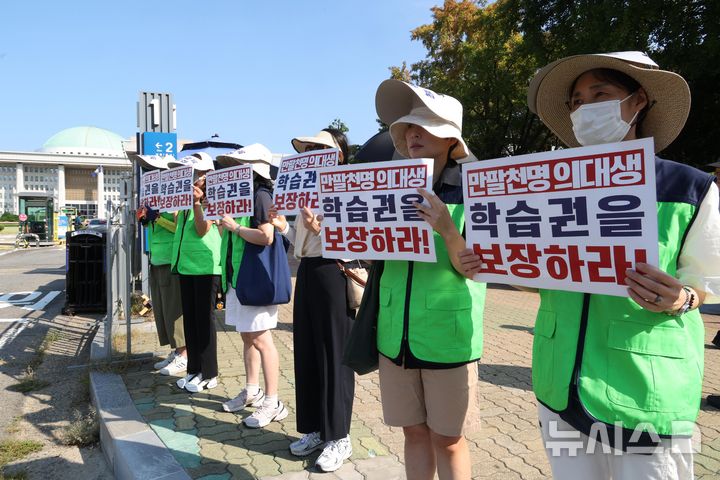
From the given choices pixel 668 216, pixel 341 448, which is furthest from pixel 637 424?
pixel 341 448

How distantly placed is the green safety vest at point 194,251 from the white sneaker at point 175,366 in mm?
1083

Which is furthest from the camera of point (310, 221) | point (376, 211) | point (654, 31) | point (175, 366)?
point (654, 31)

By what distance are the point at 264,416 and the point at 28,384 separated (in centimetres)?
303

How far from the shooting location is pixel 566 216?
1.72m

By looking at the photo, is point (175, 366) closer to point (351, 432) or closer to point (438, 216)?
point (351, 432)

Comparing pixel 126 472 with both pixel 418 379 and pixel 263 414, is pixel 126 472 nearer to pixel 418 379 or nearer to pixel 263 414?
pixel 263 414

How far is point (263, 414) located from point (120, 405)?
4.19 ft

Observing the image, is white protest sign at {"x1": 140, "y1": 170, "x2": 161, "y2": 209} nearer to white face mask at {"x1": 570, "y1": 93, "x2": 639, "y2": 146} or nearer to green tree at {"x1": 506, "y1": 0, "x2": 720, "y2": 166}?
white face mask at {"x1": 570, "y1": 93, "x2": 639, "y2": 146}

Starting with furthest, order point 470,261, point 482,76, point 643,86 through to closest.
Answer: point 482,76
point 470,261
point 643,86

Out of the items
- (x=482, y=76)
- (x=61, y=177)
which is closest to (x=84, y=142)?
(x=61, y=177)

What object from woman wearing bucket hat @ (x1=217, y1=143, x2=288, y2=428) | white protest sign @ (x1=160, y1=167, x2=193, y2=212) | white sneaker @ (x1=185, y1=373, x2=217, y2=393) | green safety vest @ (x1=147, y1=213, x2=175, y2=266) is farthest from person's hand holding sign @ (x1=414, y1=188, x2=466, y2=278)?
green safety vest @ (x1=147, y1=213, x2=175, y2=266)

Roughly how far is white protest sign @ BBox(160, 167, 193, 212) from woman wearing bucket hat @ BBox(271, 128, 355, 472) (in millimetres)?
1608

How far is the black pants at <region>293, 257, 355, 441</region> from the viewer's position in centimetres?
313

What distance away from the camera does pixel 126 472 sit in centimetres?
310
